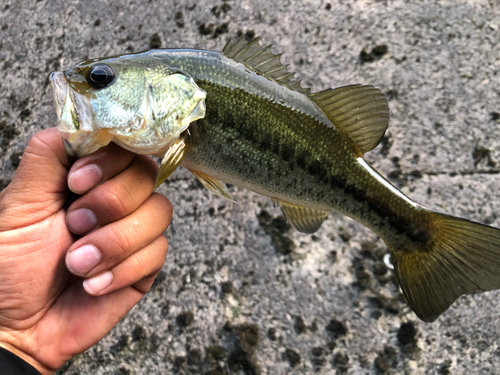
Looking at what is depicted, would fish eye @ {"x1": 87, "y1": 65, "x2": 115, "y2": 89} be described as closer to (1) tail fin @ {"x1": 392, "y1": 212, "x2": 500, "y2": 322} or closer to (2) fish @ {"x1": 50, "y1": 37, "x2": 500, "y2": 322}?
(2) fish @ {"x1": 50, "y1": 37, "x2": 500, "y2": 322}

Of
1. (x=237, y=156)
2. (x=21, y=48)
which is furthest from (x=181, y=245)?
(x=21, y=48)

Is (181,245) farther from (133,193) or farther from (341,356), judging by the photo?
(341,356)

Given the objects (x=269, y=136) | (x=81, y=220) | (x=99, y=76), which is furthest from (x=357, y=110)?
(x=81, y=220)

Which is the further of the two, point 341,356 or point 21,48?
point 21,48

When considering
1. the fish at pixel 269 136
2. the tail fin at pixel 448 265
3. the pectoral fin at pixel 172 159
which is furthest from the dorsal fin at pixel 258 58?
the tail fin at pixel 448 265

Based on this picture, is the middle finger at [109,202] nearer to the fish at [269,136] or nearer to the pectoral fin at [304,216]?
the fish at [269,136]

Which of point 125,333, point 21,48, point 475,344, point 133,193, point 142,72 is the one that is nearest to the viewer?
point 142,72
